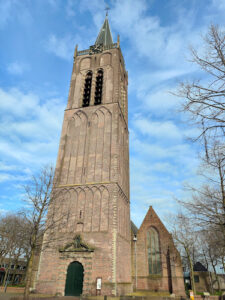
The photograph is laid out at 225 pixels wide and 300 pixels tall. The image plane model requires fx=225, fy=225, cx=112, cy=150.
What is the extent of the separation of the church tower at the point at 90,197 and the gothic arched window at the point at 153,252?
9.70 feet

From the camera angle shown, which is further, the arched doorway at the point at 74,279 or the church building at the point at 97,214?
the church building at the point at 97,214

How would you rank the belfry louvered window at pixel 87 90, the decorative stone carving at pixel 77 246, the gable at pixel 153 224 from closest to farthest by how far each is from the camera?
the decorative stone carving at pixel 77 246
the gable at pixel 153 224
the belfry louvered window at pixel 87 90

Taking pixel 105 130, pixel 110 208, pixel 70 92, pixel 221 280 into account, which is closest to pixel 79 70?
pixel 70 92

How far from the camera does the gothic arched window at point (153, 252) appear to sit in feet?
82.1

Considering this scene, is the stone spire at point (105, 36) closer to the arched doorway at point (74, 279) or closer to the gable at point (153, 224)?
the gable at point (153, 224)

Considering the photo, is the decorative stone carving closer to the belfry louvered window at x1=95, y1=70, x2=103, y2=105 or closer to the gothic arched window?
the gothic arched window

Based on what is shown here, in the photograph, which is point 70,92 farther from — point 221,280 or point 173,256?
point 221,280

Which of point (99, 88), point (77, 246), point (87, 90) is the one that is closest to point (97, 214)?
point (77, 246)

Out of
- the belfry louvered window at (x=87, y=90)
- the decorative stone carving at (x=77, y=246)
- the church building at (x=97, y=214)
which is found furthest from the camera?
the belfry louvered window at (x=87, y=90)

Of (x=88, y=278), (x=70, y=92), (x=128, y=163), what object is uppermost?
(x=70, y=92)

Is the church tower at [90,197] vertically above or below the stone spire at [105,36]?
below

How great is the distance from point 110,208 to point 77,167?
6.05m

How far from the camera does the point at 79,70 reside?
32.4m

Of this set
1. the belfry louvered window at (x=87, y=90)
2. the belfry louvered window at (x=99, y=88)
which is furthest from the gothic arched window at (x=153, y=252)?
the belfry louvered window at (x=87, y=90)
